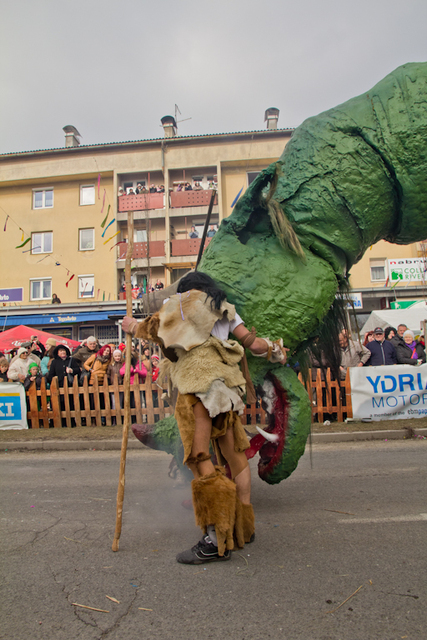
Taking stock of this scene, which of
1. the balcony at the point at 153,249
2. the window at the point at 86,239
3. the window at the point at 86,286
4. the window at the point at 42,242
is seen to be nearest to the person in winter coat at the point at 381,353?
the balcony at the point at 153,249

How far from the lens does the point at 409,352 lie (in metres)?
8.12

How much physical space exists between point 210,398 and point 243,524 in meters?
0.83

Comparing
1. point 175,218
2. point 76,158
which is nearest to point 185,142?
point 175,218

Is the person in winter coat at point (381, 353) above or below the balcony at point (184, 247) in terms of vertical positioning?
below

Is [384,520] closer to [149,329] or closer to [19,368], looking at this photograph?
[149,329]

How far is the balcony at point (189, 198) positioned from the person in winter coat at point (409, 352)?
59.4 ft

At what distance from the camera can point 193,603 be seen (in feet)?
6.85

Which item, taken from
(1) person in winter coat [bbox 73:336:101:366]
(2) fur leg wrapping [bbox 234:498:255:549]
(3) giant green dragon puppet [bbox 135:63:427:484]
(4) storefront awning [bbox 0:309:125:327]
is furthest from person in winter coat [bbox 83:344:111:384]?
(4) storefront awning [bbox 0:309:125:327]

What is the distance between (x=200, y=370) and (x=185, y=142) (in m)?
25.2

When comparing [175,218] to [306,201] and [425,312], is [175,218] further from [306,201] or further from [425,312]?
[306,201]

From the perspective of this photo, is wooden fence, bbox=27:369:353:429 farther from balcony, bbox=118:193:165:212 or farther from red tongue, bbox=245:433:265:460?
balcony, bbox=118:193:165:212

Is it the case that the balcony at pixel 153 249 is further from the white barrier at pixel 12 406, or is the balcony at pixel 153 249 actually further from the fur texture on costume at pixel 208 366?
the fur texture on costume at pixel 208 366

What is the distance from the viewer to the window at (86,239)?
25.7m

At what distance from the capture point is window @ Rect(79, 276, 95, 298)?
83.3ft
